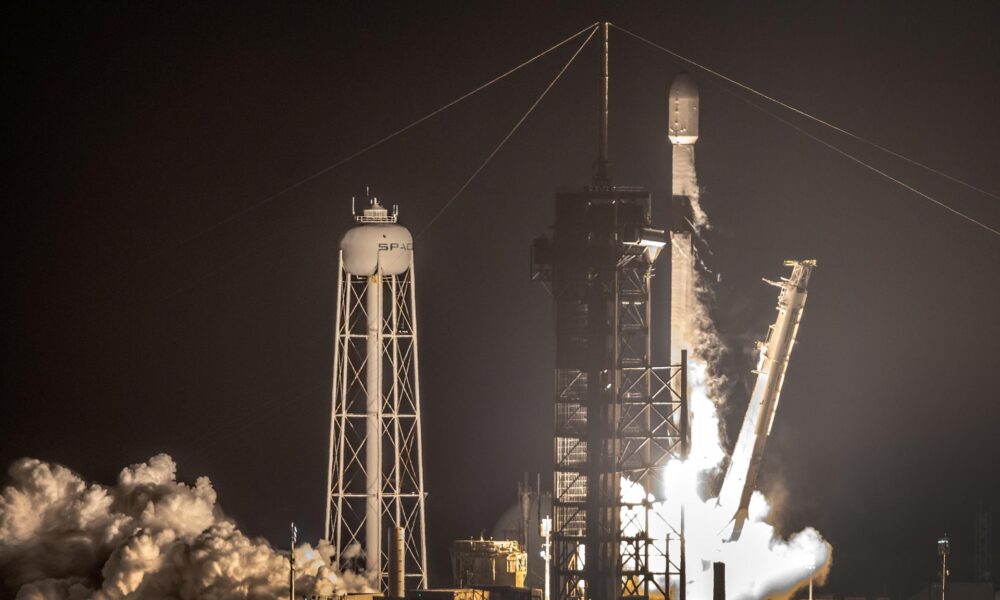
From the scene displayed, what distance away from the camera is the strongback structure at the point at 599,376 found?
59781mm

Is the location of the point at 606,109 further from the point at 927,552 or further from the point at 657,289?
the point at 927,552

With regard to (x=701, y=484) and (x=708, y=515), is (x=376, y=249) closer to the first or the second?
(x=701, y=484)

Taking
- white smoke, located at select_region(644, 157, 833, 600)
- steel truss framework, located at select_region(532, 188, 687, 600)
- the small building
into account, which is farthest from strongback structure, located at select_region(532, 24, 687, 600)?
the small building

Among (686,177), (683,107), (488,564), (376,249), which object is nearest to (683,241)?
(686,177)

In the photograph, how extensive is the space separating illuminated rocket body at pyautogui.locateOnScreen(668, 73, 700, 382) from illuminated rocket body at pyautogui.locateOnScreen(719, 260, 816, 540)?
2799 millimetres

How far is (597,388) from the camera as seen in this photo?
59.8 meters

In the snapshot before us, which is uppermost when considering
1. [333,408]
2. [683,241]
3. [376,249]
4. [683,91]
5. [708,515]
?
[683,91]

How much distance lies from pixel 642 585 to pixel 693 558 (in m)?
2.30

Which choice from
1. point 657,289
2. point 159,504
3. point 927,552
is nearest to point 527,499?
point 657,289

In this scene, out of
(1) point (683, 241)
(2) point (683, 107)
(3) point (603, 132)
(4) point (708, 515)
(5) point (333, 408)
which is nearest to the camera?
(3) point (603, 132)

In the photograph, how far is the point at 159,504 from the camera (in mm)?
60375

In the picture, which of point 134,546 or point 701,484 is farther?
point 701,484

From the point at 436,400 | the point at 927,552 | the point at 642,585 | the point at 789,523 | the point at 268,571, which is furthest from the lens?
the point at 927,552

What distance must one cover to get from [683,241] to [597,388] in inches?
289
